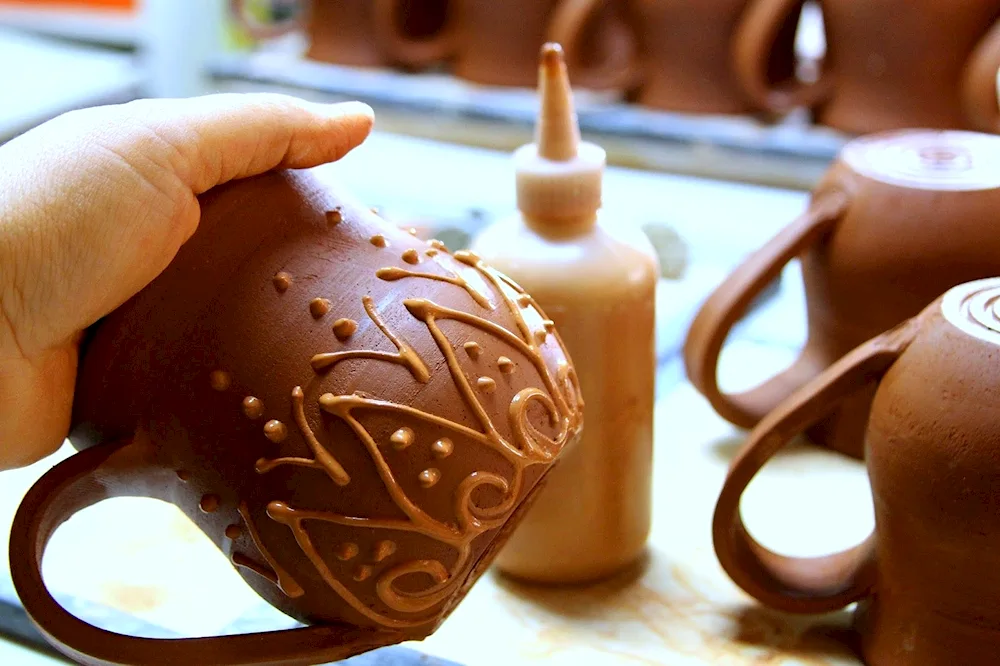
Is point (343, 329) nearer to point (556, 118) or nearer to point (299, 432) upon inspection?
point (299, 432)

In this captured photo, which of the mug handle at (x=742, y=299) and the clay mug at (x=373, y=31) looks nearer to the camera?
the mug handle at (x=742, y=299)

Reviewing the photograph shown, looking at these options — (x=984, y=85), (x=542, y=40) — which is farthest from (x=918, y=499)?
(x=542, y=40)

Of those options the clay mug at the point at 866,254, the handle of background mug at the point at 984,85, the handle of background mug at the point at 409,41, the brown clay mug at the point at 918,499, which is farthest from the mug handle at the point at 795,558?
the handle of background mug at the point at 409,41

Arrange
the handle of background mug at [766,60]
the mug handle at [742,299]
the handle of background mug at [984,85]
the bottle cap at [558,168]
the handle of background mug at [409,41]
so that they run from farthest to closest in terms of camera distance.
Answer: the handle of background mug at [409,41] < the handle of background mug at [766,60] < the handle of background mug at [984,85] < the mug handle at [742,299] < the bottle cap at [558,168]

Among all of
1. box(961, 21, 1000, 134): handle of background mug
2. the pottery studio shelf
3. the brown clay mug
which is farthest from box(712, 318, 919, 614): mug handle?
the pottery studio shelf

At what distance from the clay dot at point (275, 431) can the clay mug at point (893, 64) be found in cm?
69

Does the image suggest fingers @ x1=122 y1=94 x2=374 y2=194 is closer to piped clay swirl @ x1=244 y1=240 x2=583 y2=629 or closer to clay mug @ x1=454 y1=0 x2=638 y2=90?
piped clay swirl @ x1=244 y1=240 x2=583 y2=629

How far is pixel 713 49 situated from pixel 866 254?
45 centimetres

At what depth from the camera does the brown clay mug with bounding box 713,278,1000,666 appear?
507 mm

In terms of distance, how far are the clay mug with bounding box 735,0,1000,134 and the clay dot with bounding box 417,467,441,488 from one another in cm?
65

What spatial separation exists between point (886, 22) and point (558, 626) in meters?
0.63

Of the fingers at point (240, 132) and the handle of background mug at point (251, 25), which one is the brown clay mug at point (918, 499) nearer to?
the fingers at point (240, 132)

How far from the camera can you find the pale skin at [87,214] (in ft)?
1.39

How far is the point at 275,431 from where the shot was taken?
1.45 feet
